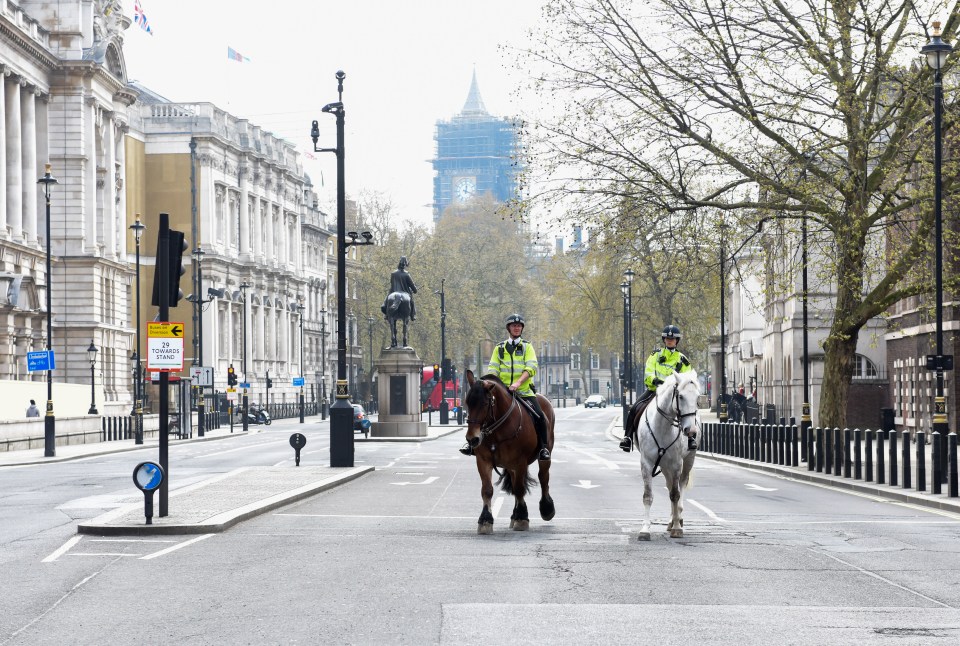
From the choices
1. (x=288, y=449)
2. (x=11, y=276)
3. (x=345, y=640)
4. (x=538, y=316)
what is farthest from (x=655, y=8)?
(x=538, y=316)

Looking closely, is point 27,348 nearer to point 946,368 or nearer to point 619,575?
point 946,368

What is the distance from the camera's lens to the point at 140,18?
8188 centimetres

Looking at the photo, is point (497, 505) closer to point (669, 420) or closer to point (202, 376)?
point (669, 420)

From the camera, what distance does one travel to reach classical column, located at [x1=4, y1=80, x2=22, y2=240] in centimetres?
7350

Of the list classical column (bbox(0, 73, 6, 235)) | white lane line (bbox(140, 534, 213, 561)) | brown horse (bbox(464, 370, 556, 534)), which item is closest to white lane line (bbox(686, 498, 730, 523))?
brown horse (bbox(464, 370, 556, 534))

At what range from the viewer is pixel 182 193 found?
104188mm

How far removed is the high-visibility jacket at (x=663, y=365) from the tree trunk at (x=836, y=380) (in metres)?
17.1

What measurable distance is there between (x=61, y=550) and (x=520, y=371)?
5282mm

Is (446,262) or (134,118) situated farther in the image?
(446,262)

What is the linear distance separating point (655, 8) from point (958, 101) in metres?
6.75

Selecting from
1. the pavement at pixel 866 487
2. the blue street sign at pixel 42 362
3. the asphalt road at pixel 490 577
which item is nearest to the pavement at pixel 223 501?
the asphalt road at pixel 490 577

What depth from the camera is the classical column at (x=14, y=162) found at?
73.5 meters

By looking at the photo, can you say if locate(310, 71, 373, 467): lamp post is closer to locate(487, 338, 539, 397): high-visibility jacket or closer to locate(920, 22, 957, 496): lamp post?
locate(920, 22, 957, 496): lamp post

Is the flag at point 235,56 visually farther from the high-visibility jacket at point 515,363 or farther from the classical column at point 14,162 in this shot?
the high-visibility jacket at point 515,363
